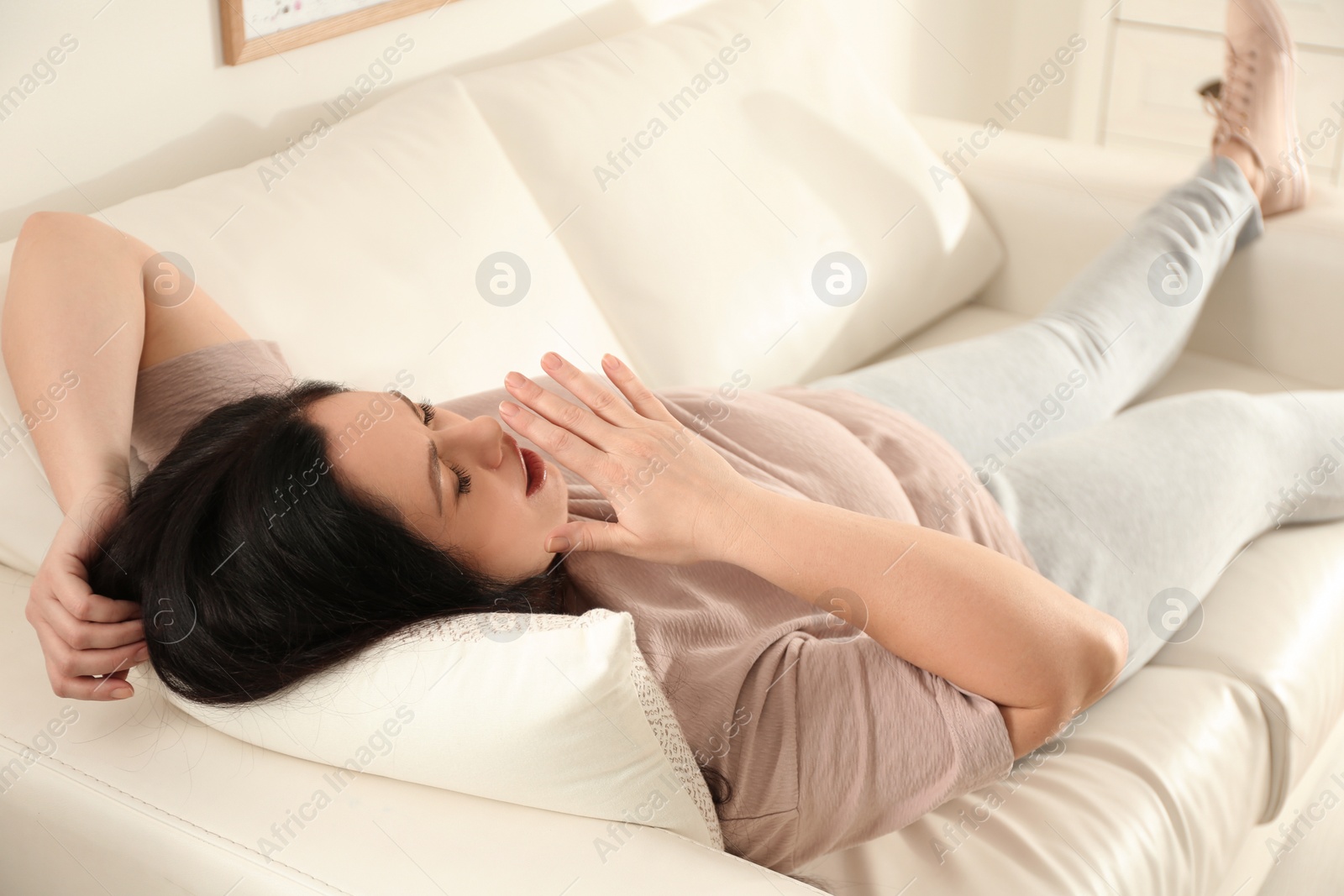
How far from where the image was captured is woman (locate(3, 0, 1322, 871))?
80 centimetres

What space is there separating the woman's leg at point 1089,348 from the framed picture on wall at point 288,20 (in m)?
0.77

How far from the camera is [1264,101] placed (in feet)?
6.07

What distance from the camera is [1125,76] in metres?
3.09

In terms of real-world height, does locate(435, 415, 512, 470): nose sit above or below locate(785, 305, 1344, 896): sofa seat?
above

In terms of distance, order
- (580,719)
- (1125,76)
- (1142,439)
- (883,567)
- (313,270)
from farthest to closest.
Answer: (1125,76)
(1142,439)
(313,270)
(883,567)
(580,719)

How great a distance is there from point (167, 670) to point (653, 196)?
0.93m

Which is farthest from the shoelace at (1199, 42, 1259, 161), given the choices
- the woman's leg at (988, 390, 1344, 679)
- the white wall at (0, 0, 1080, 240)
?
the white wall at (0, 0, 1080, 240)

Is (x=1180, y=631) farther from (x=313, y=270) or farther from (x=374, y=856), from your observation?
(x=313, y=270)

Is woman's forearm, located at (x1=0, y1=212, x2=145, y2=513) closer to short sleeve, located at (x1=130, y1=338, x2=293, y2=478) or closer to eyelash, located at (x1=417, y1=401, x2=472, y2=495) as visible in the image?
short sleeve, located at (x1=130, y1=338, x2=293, y2=478)

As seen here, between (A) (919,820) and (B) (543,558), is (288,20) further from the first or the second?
(A) (919,820)

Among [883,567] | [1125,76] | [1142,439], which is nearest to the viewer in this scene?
[883,567]

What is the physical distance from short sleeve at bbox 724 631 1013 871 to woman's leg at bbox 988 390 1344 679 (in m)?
0.40

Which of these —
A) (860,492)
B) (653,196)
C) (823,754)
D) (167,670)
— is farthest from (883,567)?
(653,196)

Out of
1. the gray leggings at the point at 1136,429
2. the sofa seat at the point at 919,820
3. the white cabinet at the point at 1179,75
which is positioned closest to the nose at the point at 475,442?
the sofa seat at the point at 919,820
